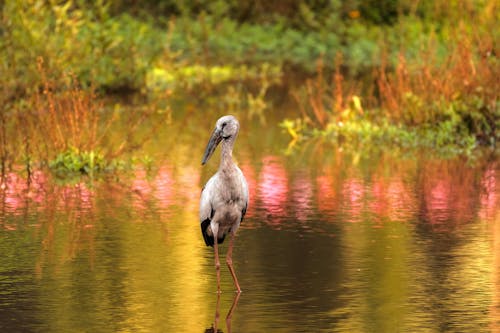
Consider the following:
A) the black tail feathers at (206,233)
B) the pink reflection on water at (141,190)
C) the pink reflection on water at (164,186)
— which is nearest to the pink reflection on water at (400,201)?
the pink reflection on water at (164,186)

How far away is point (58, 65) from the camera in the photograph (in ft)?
73.0

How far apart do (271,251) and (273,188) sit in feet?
13.5

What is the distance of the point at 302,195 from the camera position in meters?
15.6

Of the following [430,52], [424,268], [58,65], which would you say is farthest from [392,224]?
[58,65]

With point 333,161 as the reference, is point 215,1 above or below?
above

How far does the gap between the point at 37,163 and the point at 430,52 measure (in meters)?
6.17

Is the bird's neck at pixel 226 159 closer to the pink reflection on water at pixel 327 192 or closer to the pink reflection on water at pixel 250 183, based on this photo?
the pink reflection on water at pixel 250 183

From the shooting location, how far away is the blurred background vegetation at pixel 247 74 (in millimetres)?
18125

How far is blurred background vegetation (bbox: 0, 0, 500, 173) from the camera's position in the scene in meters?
18.1

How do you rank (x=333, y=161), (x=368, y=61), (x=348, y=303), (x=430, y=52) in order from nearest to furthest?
(x=348, y=303)
(x=333, y=161)
(x=430, y=52)
(x=368, y=61)

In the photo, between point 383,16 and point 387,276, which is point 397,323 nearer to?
point 387,276

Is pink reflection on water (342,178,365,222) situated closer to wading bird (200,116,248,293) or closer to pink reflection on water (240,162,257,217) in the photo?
pink reflection on water (240,162,257,217)

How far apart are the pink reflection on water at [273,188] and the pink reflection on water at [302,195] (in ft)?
0.36

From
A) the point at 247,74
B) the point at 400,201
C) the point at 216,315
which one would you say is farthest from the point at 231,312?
the point at 247,74
